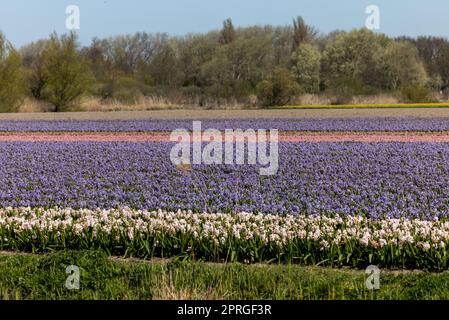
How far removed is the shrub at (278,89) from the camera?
33.9 meters

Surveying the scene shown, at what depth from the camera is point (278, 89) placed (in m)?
34.5

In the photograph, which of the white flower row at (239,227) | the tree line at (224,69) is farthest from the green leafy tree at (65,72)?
the white flower row at (239,227)

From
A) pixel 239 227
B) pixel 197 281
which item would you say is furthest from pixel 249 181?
pixel 197 281

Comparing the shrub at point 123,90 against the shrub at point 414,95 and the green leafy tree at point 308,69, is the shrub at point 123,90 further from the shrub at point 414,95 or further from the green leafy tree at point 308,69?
the shrub at point 414,95

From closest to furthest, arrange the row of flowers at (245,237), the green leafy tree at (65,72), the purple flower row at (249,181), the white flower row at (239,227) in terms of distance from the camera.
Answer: the row of flowers at (245,237) < the white flower row at (239,227) < the purple flower row at (249,181) < the green leafy tree at (65,72)

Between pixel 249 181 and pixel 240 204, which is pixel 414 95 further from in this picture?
pixel 240 204

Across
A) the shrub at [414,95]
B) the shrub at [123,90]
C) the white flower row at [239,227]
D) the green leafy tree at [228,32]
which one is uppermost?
the green leafy tree at [228,32]

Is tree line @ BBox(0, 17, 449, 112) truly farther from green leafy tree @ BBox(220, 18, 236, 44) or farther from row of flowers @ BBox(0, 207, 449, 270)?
row of flowers @ BBox(0, 207, 449, 270)

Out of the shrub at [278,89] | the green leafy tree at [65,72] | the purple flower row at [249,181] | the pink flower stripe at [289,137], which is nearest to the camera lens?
the purple flower row at [249,181]

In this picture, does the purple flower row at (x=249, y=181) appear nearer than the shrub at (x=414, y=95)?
Yes

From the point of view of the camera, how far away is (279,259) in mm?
6867

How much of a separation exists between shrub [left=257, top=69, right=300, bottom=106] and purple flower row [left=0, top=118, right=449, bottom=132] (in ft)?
35.0

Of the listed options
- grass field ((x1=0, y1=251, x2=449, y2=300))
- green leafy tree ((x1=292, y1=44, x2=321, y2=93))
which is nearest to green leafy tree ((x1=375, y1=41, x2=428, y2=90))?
green leafy tree ((x1=292, y1=44, x2=321, y2=93))

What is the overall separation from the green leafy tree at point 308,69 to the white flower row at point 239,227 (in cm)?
3577
